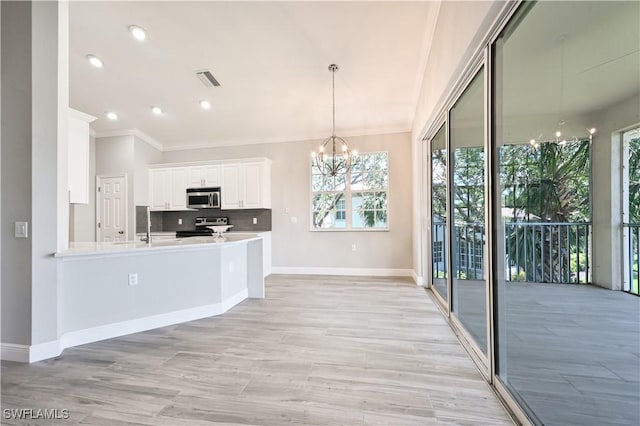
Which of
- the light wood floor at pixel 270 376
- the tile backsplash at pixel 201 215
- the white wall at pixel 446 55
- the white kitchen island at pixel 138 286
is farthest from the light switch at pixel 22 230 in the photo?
the white wall at pixel 446 55

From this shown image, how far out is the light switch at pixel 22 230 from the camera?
2227 mm

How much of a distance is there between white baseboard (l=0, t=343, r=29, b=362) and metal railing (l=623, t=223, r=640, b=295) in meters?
3.88

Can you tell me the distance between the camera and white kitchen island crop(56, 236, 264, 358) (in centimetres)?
245

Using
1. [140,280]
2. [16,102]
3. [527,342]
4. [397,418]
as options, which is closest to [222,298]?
[140,280]

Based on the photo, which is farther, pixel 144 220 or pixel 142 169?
pixel 144 220

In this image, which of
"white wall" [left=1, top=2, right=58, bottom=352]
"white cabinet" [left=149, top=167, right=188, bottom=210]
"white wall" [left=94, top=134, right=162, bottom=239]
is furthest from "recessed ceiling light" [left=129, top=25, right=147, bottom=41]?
"white wall" [left=94, top=134, right=162, bottom=239]

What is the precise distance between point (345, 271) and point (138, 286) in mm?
3542

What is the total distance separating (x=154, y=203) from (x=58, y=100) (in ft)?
12.7

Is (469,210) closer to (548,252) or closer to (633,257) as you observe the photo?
(548,252)

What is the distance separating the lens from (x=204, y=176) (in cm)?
560

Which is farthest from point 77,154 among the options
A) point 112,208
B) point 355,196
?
point 355,196

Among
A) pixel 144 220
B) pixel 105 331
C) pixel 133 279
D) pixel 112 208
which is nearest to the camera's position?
pixel 105 331

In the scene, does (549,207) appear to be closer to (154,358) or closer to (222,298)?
(154,358)

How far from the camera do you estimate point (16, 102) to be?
2.24 meters
